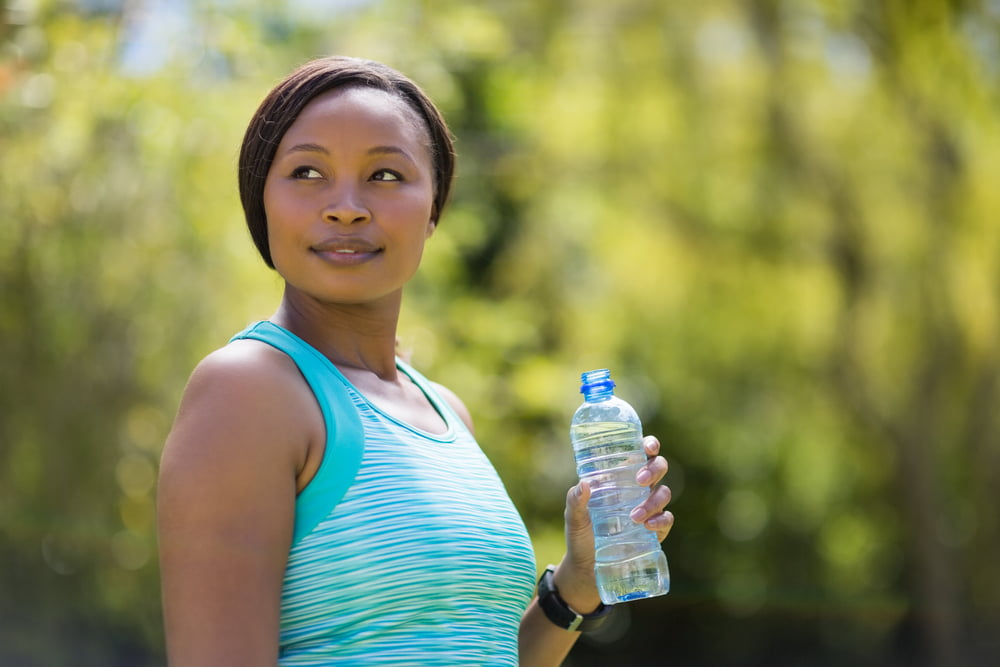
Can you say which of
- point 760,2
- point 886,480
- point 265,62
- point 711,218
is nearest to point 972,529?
point 886,480

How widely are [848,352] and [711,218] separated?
1605mm

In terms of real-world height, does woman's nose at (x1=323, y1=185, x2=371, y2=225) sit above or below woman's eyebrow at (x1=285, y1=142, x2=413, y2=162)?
below

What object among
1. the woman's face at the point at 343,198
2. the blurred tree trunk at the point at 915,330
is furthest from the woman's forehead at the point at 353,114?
the blurred tree trunk at the point at 915,330

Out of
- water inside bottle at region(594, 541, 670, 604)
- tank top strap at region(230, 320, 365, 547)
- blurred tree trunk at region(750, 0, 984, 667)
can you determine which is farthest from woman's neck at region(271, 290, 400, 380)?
blurred tree trunk at region(750, 0, 984, 667)

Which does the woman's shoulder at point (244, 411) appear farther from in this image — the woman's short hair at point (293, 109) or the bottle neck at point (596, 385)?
the bottle neck at point (596, 385)

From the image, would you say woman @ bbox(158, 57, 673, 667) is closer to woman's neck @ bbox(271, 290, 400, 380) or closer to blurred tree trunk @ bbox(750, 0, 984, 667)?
woman's neck @ bbox(271, 290, 400, 380)

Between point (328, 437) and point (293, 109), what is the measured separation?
0.50m

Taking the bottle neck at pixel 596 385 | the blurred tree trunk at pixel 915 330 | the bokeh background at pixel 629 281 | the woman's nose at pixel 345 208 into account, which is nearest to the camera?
the woman's nose at pixel 345 208

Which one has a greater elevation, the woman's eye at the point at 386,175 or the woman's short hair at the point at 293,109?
the woman's short hair at the point at 293,109

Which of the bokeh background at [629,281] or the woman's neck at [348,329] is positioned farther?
the bokeh background at [629,281]

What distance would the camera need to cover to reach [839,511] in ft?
37.0

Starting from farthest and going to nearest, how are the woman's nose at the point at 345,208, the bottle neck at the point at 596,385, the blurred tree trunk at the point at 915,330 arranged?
the blurred tree trunk at the point at 915,330 → the bottle neck at the point at 596,385 → the woman's nose at the point at 345,208

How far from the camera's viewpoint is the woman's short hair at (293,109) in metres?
1.66

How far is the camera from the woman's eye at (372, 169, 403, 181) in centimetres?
168
